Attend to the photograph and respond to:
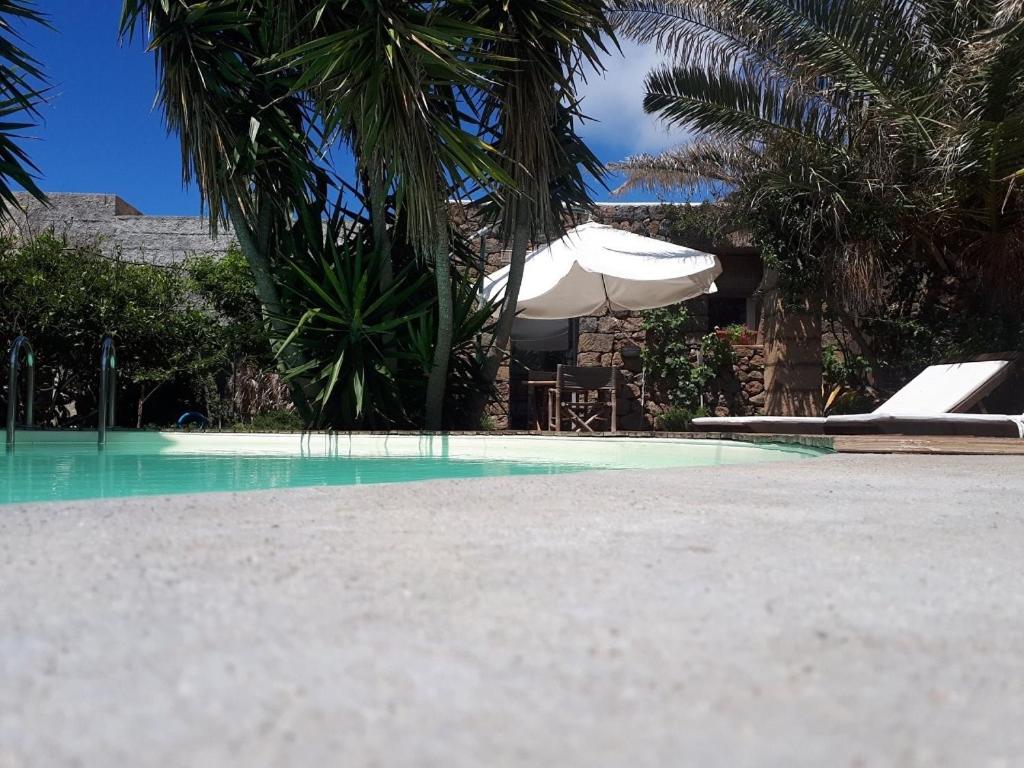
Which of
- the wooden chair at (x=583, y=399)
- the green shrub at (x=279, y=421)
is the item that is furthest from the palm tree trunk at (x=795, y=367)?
the green shrub at (x=279, y=421)

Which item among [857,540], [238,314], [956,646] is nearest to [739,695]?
[956,646]

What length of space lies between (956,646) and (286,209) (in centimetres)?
657

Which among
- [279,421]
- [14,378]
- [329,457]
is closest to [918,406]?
[329,457]

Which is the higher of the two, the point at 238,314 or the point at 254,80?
the point at 254,80

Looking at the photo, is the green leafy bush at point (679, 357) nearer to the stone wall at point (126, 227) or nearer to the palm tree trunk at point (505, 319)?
the palm tree trunk at point (505, 319)

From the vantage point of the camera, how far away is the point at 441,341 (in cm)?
658

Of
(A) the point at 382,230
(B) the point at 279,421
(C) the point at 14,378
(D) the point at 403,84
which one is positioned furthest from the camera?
(B) the point at 279,421

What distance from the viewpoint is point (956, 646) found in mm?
1127

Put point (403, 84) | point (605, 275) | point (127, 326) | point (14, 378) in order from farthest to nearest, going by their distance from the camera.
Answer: point (605, 275) → point (127, 326) → point (403, 84) → point (14, 378)

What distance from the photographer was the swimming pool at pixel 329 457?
173 inches

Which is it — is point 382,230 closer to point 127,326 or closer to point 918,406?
point 127,326

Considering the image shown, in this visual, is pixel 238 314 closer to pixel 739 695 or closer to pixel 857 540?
pixel 857 540

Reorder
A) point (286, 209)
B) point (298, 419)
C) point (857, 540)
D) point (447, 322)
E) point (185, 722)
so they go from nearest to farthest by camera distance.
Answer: point (185, 722) → point (857, 540) → point (447, 322) → point (286, 209) → point (298, 419)

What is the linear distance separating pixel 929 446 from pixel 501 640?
13.5 feet
